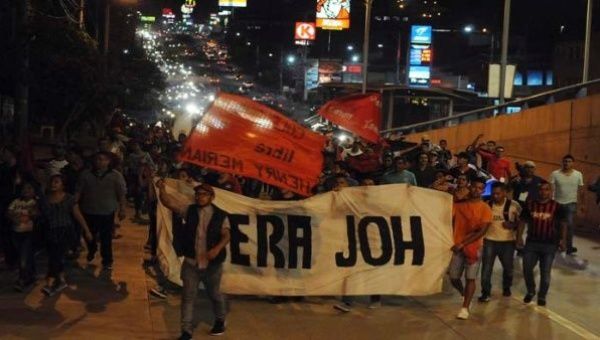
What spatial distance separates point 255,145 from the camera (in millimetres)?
7980

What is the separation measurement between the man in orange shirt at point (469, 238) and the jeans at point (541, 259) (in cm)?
78

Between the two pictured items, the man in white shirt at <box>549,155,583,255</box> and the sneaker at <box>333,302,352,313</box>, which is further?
the man in white shirt at <box>549,155,583,255</box>

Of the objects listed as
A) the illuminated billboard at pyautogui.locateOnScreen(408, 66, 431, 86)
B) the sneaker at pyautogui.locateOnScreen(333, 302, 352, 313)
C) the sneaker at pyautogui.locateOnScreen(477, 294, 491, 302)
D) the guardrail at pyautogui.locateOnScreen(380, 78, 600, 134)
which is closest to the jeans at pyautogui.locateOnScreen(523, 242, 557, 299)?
the sneaker at pyautogui.locateOnScreen(477, 294, 491, 302)

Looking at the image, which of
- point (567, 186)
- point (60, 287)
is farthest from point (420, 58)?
point (60, 287)

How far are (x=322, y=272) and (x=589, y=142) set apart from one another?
948 centimetres

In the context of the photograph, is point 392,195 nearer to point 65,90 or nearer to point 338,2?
point 65,90

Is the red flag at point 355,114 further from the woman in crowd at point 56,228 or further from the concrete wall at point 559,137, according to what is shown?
the concrete wall at point 559,137

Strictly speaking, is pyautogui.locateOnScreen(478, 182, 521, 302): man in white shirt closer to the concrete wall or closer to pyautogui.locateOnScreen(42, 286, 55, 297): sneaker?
pyautogui.locateOnScreen(42, 286, 55, 297): sneaker

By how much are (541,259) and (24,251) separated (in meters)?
5.93

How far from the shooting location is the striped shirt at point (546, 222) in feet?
29.5

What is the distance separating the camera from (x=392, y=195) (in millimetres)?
8930

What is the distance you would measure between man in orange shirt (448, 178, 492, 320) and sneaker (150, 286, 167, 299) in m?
3.25

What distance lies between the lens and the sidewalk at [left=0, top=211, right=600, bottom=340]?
25.0 feet

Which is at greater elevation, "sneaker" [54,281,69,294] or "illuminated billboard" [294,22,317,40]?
"illuminated billboard" [294,22,317,40]
